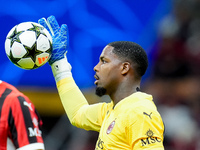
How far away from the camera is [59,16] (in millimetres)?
8328

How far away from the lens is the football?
13.6ft

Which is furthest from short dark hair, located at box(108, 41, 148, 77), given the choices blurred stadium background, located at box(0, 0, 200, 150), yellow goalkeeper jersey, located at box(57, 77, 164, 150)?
blurred stadium background, located at box(0, 0, 200, 150)

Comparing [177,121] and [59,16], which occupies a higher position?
[59,16]

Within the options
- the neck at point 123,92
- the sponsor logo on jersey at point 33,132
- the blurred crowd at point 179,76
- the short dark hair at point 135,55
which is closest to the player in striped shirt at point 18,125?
the sponsor logo on jersey at point 33,132

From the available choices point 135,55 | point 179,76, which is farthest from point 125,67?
point 179,76

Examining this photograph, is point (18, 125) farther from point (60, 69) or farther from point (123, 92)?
point (60, 69)

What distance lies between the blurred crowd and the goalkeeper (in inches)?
152

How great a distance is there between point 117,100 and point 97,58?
4.25 m

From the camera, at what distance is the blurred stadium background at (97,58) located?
8070mm

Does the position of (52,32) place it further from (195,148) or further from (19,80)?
(195,148)

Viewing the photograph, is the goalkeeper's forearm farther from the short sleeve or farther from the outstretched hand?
the short sleeve

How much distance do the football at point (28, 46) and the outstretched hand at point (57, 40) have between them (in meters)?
0.21

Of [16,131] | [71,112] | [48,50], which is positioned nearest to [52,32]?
[48,50]

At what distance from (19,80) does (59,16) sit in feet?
4.42
